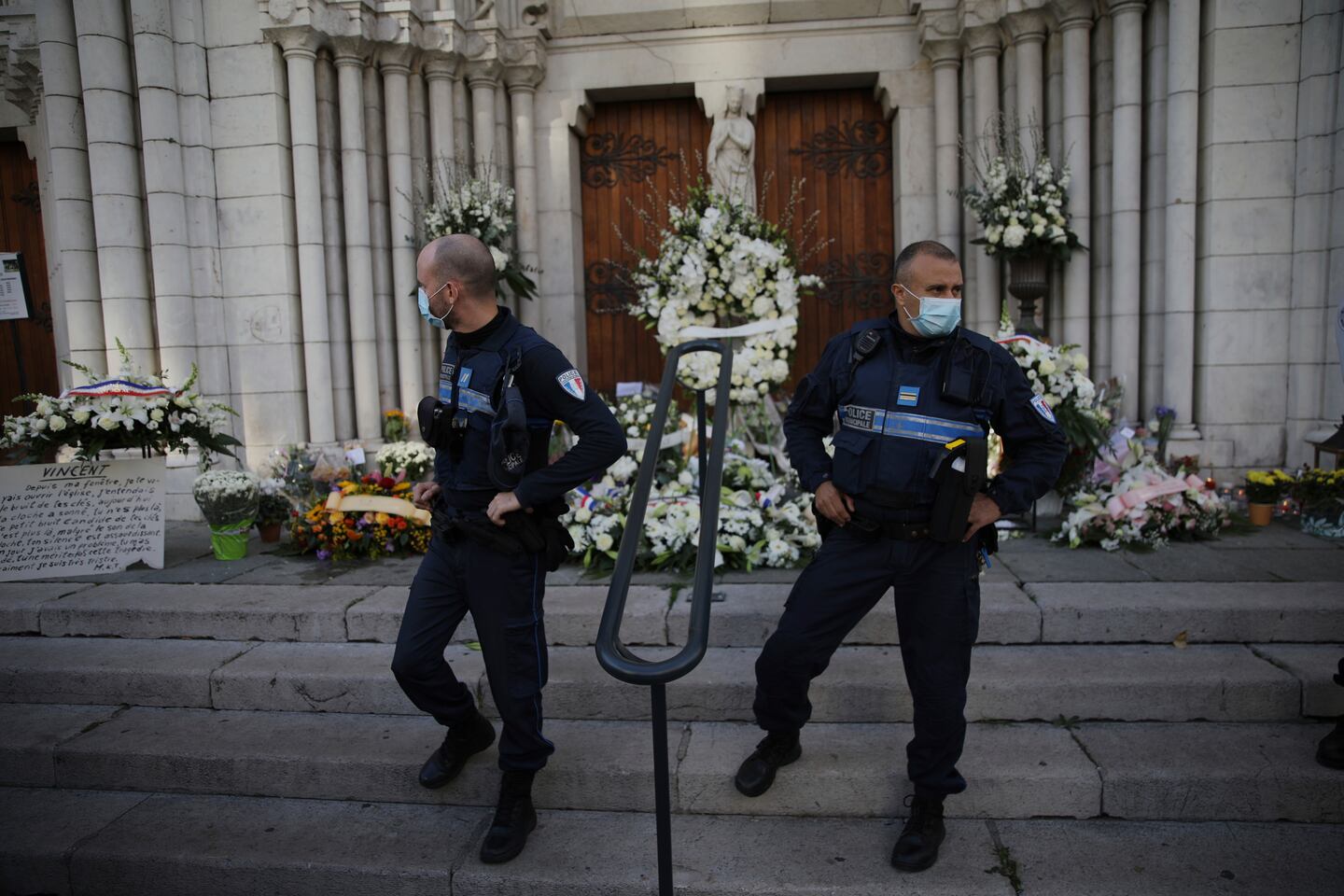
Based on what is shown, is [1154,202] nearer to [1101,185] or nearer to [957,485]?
[1101,185]

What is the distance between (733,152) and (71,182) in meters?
4.73

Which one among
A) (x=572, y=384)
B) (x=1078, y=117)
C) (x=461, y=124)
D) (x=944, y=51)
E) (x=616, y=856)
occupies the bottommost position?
(x=616, y=856)

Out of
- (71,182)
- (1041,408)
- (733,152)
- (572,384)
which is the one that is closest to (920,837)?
(1041,408)

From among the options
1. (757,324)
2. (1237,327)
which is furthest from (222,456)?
(1237,327)

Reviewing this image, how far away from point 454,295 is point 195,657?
2267mm

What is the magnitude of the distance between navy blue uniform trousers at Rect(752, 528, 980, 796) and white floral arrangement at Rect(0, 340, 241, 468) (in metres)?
3.97

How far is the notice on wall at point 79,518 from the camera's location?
186 inches

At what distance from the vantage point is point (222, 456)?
251 inches

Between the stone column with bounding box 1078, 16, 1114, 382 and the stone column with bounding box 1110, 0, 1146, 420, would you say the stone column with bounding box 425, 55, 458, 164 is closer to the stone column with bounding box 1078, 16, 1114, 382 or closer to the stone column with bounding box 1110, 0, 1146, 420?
the stone column with bounding box 1078, 16, 1114, 382

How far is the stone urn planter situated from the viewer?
6.07 metres

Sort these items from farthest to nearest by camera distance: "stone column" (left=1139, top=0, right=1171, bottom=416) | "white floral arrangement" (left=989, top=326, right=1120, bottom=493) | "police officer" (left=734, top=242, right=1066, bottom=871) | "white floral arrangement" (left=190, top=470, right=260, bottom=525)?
1. "stone column" (left=1139, top=0, right=1171, bottom=416)
2. "white floral arrangement" (left=989, top=326, right=1120, bottom=493)
3. "white floral arrangement" (left=190, top=470, right=260, bottom=525)
4. "police officer" (left=734, top=242, right=1066, bottom=871)

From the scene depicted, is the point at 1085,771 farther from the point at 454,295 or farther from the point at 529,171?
the point at 529,171

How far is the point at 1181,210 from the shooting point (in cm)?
555

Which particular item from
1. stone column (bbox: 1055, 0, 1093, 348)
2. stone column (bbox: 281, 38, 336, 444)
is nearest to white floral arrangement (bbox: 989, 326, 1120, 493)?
stone column (bbox: 1055, 0, 1093, 348)
